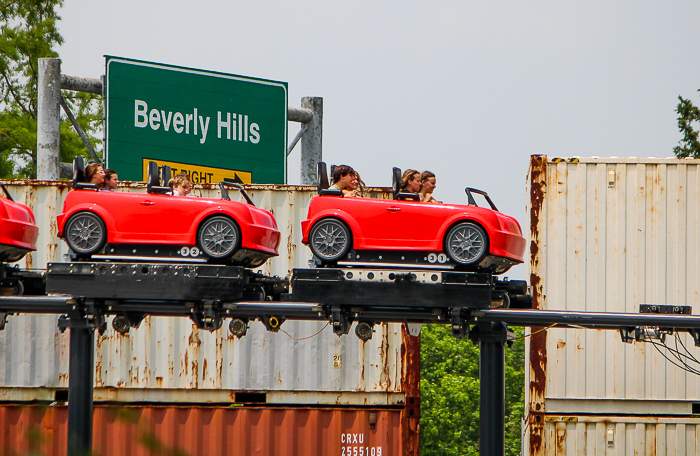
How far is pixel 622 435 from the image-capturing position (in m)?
9.63

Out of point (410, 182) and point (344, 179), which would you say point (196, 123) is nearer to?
point (344, 179)

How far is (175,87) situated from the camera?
12969 mm

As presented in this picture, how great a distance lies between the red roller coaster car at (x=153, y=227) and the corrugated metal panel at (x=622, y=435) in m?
4.91

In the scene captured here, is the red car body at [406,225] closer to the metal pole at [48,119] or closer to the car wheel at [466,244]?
the car wheel at [466,244]

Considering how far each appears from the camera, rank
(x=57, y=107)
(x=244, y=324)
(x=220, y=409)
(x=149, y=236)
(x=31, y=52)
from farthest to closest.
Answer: (x=31, y=52)
(x=57, y=107)
(x=220, y=409)
(x=244, y=324)
(x=149, y=236)

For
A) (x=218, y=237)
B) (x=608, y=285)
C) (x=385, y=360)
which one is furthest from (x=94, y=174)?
(x=608, y=285)

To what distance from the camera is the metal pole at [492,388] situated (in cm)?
727

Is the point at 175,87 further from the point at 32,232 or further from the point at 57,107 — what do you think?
the point at 32,232

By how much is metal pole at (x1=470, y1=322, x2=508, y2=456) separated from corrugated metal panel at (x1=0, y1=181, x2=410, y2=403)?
7.00 feet

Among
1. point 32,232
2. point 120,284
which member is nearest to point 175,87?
point 32,232

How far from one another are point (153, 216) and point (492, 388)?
3.48 m

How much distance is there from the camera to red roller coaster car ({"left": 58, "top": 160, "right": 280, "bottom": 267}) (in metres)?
6.88

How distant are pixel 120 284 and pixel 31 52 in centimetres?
2902

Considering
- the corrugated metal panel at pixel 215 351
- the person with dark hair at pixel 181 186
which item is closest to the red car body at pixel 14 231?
the person with dark hair at pixel 181 186
